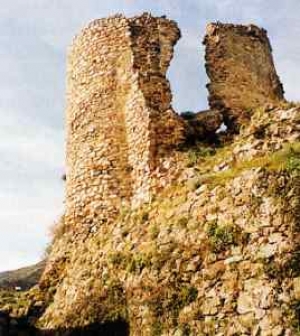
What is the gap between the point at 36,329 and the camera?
36.2 feet

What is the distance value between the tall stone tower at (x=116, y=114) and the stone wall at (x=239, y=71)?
4.07 feet

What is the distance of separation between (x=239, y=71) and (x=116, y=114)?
10.4ft

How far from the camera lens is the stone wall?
44.8 feet

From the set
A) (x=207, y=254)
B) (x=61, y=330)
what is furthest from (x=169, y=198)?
(x=61, y=330)

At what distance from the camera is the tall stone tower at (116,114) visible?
476 inches

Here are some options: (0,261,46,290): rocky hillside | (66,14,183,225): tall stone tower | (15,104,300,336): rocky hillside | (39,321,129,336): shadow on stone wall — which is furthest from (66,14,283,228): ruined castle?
(0,261,46,290): rocky hillside

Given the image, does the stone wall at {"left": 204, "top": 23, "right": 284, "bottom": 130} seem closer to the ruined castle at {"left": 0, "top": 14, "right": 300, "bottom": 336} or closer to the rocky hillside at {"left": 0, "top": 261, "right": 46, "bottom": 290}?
the ruined castle at {"left": 0, "top": 14, "right": 300, "bottom": 336}

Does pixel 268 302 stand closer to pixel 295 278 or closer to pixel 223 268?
pixel 295 278

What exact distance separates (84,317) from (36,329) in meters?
1.35

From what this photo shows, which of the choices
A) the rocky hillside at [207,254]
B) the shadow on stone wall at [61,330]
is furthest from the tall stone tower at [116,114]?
the shadow on stone wall at [61,330]

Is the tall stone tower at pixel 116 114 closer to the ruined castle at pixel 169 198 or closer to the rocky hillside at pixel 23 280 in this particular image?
the ruined castle at pixel 169 198

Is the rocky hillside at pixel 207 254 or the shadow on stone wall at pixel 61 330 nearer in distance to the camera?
the rocky hillside at pixel 207 254

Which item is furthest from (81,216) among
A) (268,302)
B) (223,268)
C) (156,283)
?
(268,302)

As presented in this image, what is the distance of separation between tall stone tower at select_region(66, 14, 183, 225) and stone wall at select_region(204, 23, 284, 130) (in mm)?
1241
